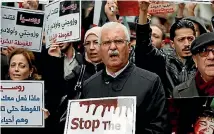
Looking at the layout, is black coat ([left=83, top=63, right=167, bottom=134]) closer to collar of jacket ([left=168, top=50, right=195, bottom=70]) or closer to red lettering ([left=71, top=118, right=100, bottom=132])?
red lettering ([left=71, top=118, right=100, bottom=132])

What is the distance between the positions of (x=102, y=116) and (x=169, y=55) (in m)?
1.26

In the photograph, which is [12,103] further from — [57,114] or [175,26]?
[175,26]

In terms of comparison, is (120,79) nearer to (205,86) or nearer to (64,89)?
(205,86)

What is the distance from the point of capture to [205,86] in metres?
4.11

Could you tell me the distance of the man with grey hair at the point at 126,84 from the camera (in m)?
4.01

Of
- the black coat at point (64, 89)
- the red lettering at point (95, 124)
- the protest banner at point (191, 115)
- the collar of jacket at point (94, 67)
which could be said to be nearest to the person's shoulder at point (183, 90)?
the protest banner at point (191, 115)

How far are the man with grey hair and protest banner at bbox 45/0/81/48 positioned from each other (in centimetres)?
131

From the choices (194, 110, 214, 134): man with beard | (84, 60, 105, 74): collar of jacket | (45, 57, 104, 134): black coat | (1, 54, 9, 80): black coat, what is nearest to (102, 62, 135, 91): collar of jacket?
(45, 57, 104, 134): black coat

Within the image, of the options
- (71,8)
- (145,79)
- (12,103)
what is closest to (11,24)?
(71,8)

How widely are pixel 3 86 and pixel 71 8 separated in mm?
1140

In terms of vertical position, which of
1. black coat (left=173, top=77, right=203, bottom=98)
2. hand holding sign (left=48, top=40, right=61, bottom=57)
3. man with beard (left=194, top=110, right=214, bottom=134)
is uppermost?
hand holding sign (left=48, top=40, right=61, bottom=57)

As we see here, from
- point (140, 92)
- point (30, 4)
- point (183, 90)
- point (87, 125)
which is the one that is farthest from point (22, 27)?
point (183, 90)

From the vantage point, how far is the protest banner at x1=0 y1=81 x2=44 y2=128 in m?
5.03

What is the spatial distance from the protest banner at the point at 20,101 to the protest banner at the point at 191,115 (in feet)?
4.75
